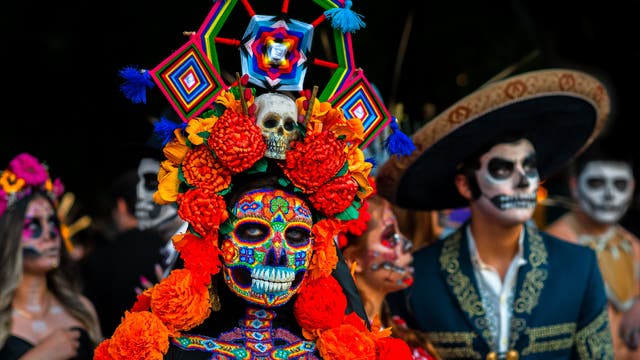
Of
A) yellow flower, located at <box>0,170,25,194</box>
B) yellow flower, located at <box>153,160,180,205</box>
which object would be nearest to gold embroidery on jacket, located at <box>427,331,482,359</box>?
yellow flower, located at <box>153,160,180,205</box>

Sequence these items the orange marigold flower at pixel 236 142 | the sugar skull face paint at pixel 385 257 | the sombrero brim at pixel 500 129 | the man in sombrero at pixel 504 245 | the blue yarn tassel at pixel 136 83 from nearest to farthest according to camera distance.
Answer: the orange marigold flower at pixel 236 142 → the blue yarn tassel at pixel 136 83 → the sugar skull face paint at pixel 385 257 → the sombrero brim at pixel 500 129 → the man in sombrero at pixel 504 245

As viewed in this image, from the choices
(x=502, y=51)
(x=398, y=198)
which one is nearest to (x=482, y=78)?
(x=502, y=51)

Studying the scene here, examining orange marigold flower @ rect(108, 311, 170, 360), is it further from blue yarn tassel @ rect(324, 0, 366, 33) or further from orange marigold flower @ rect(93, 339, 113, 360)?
blue yarn tassel @ rect(324, 0, 366, 33)

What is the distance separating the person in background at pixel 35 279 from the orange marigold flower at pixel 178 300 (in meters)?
1.83

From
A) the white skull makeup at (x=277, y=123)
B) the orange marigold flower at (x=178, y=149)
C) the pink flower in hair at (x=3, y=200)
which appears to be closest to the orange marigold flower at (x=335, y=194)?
the white skull makeup at (x=277, y=123)

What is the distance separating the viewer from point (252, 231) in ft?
16.6

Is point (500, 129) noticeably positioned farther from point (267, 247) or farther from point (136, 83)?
point (136, 83)

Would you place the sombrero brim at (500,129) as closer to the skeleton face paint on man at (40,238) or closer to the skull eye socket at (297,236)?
the skull eye socket at (297,236)

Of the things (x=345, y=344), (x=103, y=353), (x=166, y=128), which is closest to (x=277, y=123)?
(x=166, y=128)

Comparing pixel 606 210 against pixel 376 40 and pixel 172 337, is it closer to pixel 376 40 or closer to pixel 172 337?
pixel 376 40

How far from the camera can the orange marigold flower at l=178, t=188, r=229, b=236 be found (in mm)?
4930

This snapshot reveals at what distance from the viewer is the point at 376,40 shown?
10.2m

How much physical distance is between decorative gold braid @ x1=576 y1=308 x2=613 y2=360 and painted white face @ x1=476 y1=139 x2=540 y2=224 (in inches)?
30.2

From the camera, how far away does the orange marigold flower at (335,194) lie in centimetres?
512
